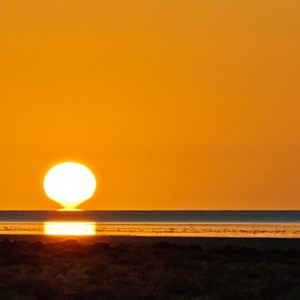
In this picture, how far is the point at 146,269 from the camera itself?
57.6 feet

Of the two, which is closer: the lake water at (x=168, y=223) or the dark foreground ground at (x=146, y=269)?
the dark foreground ground at (x=146, y=269)

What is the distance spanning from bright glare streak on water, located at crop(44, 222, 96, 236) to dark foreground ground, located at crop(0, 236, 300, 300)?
68.8 inches

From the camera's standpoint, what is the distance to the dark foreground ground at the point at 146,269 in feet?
49.1

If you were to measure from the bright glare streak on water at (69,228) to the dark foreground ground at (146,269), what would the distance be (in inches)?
68.8

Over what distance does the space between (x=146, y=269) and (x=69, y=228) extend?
30.4 ft

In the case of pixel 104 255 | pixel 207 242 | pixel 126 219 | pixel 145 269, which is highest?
pixel 126 219

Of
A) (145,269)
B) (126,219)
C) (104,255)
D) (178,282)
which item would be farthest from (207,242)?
(126,219)

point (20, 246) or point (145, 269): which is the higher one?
point (20, 246)

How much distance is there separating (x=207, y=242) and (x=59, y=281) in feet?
27.3

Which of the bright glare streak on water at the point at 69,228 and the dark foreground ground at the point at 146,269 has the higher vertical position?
the bright glare streak on water at the point at 69,228

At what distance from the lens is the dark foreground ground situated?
15.0 metres

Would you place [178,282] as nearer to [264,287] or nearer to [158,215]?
[264,287]

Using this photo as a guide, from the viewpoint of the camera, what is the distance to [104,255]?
65.5 feet

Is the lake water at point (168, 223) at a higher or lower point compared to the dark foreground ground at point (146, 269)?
higher
